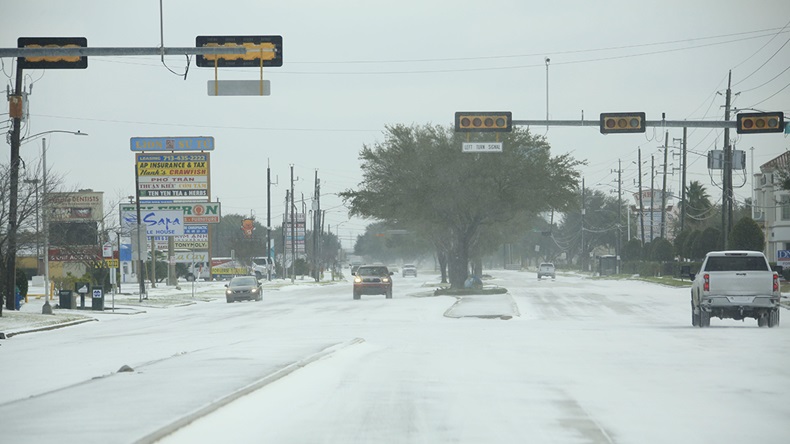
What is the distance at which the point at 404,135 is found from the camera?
69500 mm

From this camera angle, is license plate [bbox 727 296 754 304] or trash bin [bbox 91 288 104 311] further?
trash bin [bbox 91 288 104 311]

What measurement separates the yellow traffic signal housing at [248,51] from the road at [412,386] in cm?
597

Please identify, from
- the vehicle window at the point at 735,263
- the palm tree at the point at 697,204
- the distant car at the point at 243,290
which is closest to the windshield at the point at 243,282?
the distant car at the point at 243,290

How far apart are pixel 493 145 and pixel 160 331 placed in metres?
13.4

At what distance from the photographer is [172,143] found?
259 feet

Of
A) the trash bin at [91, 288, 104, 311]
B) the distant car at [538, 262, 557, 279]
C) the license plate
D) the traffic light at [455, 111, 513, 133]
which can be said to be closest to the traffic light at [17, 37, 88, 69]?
the traffic light at [455, 111, 513, 133]

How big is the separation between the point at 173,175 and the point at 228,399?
65.1m

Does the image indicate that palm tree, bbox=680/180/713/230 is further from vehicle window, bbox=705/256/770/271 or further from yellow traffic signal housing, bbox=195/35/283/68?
yellow traffic signal housing, bbox=195/35/283/68

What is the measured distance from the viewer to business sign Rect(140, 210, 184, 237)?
7550cm

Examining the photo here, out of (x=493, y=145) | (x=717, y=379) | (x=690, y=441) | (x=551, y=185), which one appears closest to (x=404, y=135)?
(x=551, y=185)

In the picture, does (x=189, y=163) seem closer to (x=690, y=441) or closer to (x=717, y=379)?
(x=717, y=379)

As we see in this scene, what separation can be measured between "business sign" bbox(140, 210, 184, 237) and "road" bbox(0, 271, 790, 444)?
44962mm

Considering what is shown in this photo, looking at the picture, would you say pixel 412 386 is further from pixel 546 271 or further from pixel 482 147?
pixel 546 271

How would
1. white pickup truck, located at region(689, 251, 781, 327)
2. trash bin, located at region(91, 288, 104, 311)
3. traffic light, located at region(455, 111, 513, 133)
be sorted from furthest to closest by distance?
1. trash bin, located at region(91, 288, 104, 311)
2. traffic light, located at region(455, 111, 513, 133)
3. white pickup truck, located at region(689, 251, 781, 327)
